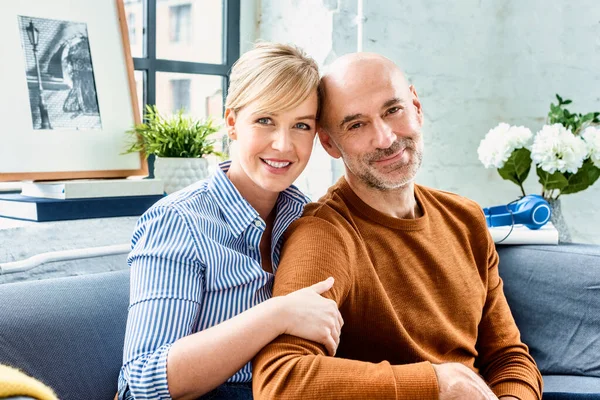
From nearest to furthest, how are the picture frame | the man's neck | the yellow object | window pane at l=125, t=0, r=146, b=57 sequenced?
the yellow object, the man's neck, the picture frame, window pane at l=125, t=0, r=146, b=57

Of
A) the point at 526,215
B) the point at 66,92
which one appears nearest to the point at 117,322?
the point at 66,92

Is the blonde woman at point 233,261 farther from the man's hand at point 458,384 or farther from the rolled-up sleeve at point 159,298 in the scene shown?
the man's hand at point 458,384

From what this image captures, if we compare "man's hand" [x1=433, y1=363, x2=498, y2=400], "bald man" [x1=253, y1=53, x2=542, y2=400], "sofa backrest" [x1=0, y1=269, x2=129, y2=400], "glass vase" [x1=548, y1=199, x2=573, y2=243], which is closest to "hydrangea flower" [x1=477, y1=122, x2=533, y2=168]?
"glass vase" [x1=548, y1=199, x2=573, y2=243]

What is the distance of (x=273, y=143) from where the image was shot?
1457 millimetres

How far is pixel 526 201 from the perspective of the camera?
219cm

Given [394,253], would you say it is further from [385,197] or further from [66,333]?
[66,333]

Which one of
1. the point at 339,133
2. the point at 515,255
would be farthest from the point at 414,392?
the point at 515,255

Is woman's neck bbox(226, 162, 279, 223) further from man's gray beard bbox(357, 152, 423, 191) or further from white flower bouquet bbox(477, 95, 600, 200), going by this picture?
white flower bouquet bbox(477, 95, 600, 200)

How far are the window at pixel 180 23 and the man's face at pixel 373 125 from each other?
116 centimetres

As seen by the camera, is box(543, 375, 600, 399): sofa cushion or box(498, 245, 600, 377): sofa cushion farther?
box(498, 245, 600, 377): sofa cushion

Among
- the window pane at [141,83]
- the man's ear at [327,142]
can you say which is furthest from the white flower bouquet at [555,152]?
the window pane at [141,83]

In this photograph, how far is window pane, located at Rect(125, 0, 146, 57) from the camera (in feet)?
8.07

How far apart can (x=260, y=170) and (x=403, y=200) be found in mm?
382

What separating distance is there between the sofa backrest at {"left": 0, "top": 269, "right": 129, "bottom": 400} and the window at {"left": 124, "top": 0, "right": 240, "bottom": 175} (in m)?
1.04
